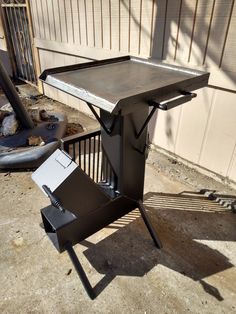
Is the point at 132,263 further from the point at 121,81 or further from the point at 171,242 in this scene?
the point at 121,81

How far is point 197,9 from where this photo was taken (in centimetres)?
224

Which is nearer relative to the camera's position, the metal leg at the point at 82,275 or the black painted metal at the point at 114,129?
the black painted metal at the point at 114,129

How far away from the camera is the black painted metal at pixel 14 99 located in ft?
9.72

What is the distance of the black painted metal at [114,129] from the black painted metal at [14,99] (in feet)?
5.36

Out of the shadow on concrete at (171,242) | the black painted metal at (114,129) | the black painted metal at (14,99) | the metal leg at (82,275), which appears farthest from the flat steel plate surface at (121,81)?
the black painted metal at (14,99)

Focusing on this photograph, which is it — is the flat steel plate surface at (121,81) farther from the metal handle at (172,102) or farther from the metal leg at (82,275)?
the metal leg at (82,275)

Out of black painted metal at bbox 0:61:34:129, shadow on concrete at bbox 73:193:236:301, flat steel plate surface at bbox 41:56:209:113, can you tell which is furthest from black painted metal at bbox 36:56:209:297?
black painted metal at bbox 0:61:34:129

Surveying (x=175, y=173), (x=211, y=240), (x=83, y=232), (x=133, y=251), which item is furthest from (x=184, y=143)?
(x=83, y=232)

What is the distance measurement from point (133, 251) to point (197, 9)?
7.01ft

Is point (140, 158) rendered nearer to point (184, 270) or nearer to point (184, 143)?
point (184, 270)

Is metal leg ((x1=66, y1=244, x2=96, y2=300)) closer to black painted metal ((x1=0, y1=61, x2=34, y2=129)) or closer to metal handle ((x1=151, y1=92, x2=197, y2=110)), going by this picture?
metal handle ((x1=151, y1=92, x2=197, y2=110))

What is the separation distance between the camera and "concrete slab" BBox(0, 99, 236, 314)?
62.7 inches

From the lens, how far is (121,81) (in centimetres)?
A: 144

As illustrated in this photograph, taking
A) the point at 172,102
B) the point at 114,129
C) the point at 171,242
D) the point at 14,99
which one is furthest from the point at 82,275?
the point at 14,99
